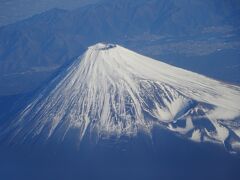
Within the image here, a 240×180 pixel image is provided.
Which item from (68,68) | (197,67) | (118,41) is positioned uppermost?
(118,41)

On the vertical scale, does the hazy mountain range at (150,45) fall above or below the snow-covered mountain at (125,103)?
above

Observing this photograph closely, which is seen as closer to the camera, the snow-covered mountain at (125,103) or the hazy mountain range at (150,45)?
the snow-covered mountain at (125,103)

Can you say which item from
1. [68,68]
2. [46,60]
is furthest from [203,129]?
[46,60]

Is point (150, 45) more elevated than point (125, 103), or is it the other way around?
point (150, 45)

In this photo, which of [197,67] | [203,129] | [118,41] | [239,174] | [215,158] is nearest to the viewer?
[239,174]

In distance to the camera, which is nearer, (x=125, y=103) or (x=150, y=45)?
(x=125, y=103)

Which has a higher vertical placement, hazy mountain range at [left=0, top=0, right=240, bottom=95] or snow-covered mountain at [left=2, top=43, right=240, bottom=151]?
hazy mountain range at [left=0, top=0, right=240, bottom=95]

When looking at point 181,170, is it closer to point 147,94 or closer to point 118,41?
point 147,94

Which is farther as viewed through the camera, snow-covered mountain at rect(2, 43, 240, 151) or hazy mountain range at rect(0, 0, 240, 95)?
hazy mountain range at rect(0, 0, 240, 95)
